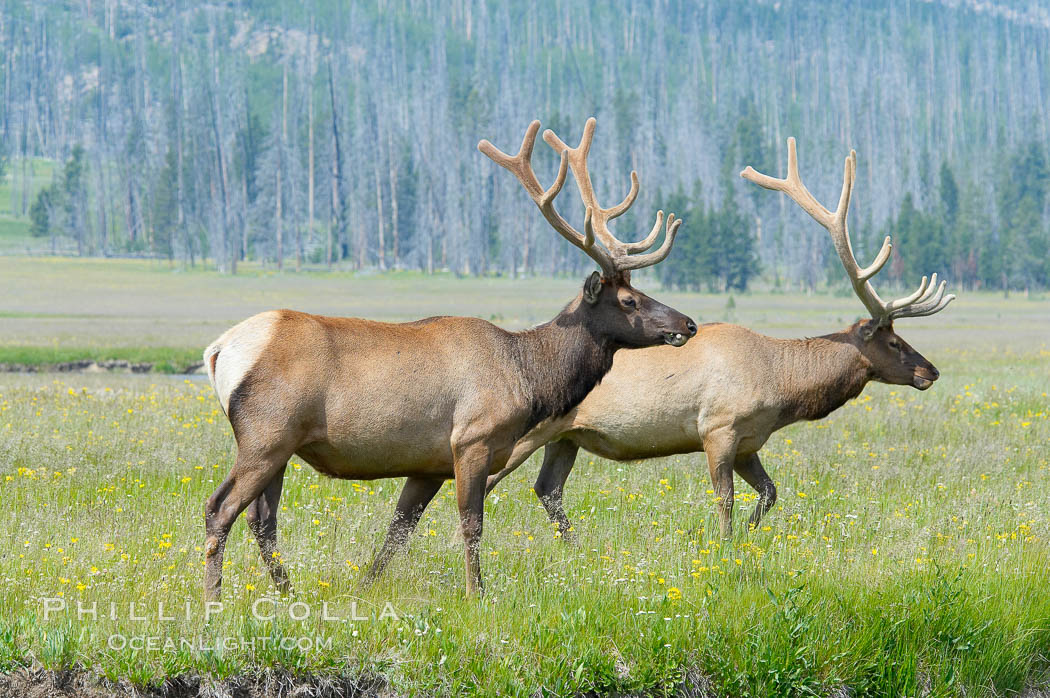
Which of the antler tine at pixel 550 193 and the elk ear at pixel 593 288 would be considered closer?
the antler tine at pixel 550 193

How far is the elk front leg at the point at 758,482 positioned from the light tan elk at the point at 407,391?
2.16 metres

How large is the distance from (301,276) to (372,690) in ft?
249

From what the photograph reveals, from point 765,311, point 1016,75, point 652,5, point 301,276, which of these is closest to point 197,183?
point 301,276

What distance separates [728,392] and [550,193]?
2524 millimetres

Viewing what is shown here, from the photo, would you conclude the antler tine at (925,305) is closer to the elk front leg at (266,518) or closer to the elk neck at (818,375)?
the elk neck at (818,375)

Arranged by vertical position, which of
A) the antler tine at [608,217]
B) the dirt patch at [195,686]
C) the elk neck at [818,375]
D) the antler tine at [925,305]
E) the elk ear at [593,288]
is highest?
the antler tine at [608,217]

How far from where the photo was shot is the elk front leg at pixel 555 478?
29.8 ft

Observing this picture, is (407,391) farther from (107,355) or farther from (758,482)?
(107,355)

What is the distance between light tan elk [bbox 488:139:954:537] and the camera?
9070 millimetres

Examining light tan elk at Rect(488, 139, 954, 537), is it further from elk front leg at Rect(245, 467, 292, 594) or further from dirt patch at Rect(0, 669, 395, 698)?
dirt patch at Rect(0, 669, 395, 698)

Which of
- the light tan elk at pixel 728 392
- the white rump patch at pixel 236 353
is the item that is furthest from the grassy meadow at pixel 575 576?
the white rump patch at pixel 236 353

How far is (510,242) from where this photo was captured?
300ft

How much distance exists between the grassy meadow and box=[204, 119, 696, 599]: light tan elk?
0.47 m

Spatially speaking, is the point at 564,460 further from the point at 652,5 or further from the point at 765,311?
the point at 652,5
